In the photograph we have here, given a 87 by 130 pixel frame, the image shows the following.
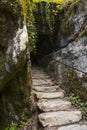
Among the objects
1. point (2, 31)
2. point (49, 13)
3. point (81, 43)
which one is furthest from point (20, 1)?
point (49, 13)

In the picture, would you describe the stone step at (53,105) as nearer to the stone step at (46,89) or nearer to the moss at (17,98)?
the moss at (17,98)

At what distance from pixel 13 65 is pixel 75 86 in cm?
226

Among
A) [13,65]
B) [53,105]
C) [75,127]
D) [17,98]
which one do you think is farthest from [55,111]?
[13,65]

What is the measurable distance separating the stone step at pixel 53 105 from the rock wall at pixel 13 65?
369mm

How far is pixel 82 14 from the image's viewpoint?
6117mm

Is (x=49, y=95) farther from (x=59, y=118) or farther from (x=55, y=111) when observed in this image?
(x=59, y=118)

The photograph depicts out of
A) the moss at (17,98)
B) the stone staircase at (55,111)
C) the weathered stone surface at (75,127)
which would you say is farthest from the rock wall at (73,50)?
the moss at (17,98)

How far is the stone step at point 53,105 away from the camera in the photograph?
212 inches

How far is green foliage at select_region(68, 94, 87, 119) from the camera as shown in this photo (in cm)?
527

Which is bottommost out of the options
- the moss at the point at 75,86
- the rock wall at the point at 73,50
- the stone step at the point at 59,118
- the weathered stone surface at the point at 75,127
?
the weathered stone surface at the point at 75,127

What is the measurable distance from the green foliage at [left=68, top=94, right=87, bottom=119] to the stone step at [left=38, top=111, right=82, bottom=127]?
0.17 meters

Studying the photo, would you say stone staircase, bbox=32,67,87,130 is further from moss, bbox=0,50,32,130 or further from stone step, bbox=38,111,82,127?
moss, bbox=0,50,32,130

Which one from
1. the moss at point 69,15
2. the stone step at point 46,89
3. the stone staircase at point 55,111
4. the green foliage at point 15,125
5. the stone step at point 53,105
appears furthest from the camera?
the stone step at point 46,89

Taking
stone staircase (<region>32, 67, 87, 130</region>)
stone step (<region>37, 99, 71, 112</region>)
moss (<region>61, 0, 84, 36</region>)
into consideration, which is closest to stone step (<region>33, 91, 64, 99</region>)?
stone staircase (<region>32, 67, 87, 130</region>)
